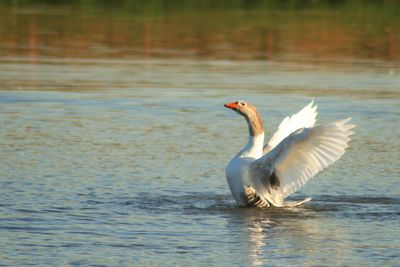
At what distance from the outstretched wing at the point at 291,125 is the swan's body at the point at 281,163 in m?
0.85

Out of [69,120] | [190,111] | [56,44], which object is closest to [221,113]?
[190,111]

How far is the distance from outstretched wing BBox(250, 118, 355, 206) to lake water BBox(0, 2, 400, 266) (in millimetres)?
261

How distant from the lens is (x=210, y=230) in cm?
1050

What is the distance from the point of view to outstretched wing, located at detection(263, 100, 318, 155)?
12.7 m

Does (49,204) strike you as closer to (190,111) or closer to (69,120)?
(69,120)

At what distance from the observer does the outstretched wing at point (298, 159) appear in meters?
11.5

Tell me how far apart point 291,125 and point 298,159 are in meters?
1.25

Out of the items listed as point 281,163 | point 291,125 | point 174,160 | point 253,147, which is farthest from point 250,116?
point 174,160

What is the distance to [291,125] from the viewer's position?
42.0 feet

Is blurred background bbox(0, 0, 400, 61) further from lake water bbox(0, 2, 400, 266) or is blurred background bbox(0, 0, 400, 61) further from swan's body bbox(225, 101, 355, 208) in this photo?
swan's body bbox(225, 101, 355, 208)

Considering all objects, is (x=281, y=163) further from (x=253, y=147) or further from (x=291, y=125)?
(x=291, y=125)

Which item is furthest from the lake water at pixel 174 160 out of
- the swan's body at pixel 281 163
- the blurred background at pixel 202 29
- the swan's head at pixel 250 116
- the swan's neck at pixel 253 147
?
the swan's head at pixel 250 116

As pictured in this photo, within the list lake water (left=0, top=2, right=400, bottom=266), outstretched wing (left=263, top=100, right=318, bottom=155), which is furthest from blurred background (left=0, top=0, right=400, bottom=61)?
outstretched wing (left=263, top=100, right=318, bottom=155)

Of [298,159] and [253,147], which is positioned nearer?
[298,159]
